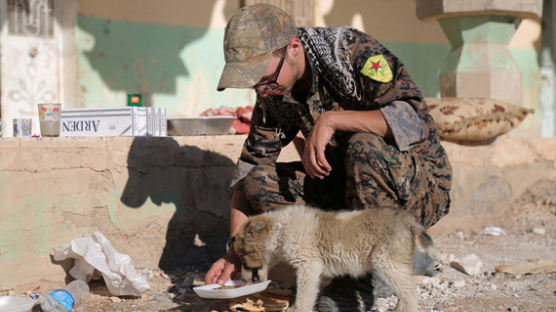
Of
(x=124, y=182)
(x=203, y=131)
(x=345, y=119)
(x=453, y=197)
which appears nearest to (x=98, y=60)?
(x=203, y=131)

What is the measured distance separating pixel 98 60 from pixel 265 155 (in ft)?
13.0

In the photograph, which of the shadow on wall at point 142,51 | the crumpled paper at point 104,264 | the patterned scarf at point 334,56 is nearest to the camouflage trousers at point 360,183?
the patterned scarf at point 334,56

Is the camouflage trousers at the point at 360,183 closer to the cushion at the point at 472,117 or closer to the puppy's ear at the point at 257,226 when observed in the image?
the puppy's ear at the point at 257,226

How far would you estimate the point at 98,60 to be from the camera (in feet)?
22.2

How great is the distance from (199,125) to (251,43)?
1.69 meters

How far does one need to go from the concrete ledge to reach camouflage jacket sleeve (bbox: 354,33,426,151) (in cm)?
165

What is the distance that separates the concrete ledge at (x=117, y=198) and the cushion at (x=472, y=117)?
143 centimetres

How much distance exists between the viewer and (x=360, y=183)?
2912 mm

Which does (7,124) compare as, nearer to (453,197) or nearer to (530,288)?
(453,197)

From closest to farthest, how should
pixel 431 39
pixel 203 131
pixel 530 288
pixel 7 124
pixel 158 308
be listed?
pixel 158 308
pixel 530 288
pixel 203 131
pixel 7 124
pixel 431 39

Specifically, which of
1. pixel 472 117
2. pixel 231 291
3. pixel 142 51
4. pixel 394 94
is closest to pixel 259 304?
pixel 231 291

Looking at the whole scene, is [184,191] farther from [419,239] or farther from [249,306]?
[419,239]

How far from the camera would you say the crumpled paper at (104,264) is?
3426mm

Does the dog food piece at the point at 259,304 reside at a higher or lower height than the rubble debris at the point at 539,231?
higher
